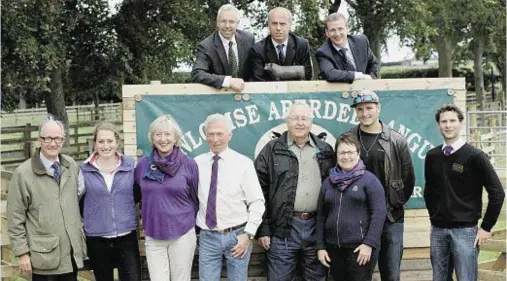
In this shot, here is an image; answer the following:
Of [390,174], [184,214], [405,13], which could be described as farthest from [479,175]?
[405,13]

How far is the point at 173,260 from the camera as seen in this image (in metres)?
4.92

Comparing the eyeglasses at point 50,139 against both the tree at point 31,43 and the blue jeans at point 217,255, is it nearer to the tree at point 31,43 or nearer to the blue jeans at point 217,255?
the blue jeans at point 217,255

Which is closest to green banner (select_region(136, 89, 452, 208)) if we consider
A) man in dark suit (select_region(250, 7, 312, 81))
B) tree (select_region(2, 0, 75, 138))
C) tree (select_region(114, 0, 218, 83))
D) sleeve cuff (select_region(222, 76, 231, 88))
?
sleeve cuff (select_region(222, 76, 231, 88))

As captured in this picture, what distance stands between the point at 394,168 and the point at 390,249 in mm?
634

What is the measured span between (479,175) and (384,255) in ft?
3.16

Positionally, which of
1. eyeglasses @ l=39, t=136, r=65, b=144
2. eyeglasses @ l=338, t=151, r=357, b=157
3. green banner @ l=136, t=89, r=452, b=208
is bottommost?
eyeglasses @ l=338, t=151, r=357, b=157

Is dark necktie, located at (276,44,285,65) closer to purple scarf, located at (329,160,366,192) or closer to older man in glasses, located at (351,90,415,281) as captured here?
older man in glasses, located at (351,90,415,281)

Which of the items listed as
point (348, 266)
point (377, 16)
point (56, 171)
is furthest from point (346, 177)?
point (377, 16)

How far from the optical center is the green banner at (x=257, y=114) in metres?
5.94

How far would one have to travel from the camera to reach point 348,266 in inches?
190

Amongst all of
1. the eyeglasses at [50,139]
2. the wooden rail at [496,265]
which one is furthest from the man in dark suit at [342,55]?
the eyeglasses at [50,139]

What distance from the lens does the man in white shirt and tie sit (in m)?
4.89

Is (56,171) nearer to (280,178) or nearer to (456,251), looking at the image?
(280,178)

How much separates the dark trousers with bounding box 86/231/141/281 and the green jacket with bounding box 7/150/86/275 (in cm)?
16
